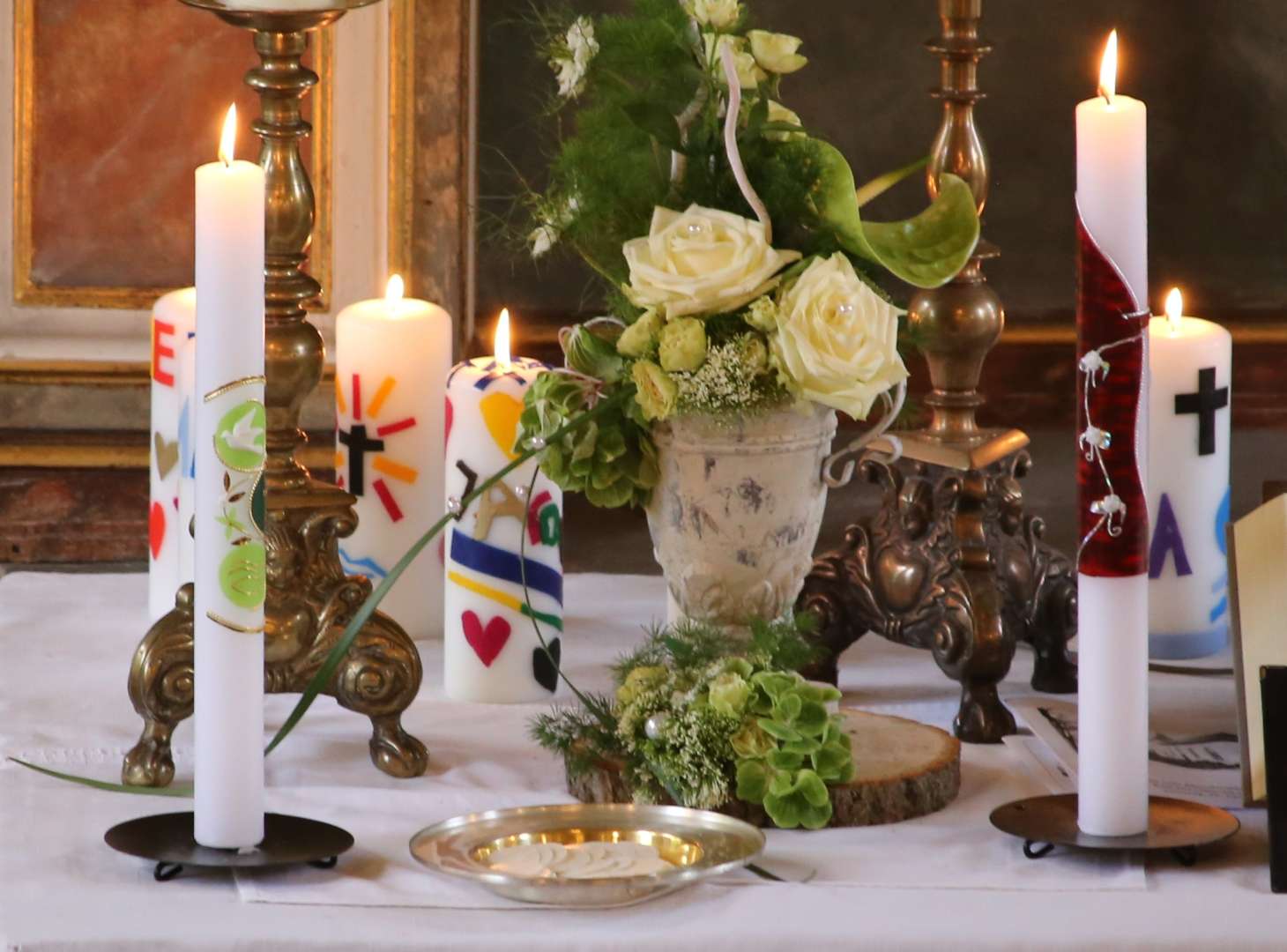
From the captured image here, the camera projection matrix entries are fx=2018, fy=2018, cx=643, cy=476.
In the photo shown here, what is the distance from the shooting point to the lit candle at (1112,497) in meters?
0.82

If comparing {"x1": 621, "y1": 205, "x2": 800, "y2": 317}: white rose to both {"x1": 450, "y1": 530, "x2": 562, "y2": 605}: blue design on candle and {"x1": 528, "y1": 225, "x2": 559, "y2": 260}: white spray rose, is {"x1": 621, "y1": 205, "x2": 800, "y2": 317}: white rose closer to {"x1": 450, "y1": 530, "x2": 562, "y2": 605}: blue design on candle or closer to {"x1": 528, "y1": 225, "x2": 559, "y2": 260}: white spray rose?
{"x1": 528, "y1": 225, "x2": 559, "y2": 260}: white spray rose

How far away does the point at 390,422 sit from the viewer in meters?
1.27

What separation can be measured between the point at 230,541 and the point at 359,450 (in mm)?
452

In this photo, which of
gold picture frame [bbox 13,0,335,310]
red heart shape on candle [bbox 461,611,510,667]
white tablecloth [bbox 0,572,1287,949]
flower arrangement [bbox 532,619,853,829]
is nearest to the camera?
white tablecloth [bbox 0,572,1287,949]

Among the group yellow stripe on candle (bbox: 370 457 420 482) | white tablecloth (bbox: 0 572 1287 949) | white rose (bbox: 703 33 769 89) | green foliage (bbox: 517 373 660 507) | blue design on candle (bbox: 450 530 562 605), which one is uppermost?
white rose (bbox: 703 33 769 89)

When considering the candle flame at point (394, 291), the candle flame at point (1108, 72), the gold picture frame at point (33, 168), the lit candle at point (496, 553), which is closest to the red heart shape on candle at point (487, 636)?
the lit candle at point (496, 553)

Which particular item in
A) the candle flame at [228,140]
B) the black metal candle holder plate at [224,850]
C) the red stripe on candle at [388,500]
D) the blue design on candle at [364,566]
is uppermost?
the candle flame at [228,140]

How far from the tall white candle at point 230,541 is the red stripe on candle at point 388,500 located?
0.44m

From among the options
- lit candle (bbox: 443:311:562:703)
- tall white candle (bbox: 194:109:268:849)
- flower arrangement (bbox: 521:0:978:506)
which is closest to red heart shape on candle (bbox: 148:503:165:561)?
lit candle (bbox: 443:311:562:703)

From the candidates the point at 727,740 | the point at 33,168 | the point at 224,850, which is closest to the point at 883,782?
the point at 727,740

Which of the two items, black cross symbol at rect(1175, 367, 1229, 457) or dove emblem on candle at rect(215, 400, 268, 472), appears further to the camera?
black cross symbol at rect(1175, 367, 1229, 457)

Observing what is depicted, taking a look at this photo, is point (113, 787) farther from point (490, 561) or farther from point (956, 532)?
point (956, 532)

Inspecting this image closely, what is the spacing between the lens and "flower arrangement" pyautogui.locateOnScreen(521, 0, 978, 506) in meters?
0.92

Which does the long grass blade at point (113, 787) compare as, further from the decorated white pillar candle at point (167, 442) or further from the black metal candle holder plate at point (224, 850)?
the decorated white pillar candle at point (167, 442)
